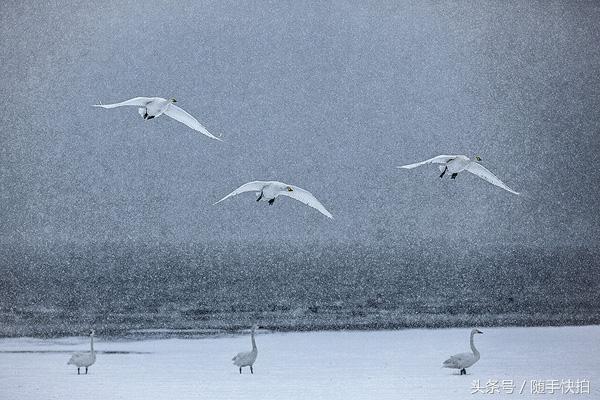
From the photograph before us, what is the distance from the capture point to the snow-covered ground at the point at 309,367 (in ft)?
17.6

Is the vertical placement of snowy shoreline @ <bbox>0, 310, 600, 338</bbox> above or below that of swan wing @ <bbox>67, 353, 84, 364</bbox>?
above

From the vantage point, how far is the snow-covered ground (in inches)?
212

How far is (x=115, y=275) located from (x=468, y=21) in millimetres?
11373

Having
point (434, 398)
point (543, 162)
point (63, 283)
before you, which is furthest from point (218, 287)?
point (543, 162)

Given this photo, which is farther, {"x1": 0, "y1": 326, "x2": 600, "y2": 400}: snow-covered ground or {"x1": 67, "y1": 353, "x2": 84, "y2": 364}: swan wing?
{"x1": 67, "y1": 353, "x2": 84, "y2": 364}: swan wing

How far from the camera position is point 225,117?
27984 millimetres

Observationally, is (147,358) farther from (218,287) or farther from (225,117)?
(225,117)

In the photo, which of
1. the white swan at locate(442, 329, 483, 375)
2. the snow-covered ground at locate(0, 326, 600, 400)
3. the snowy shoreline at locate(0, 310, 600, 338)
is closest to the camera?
the snow-covered ground at locate(0, 326, 600, 400)

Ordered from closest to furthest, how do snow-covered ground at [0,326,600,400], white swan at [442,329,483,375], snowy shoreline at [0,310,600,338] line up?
snow-covered ground at [0,326,600,400] → white swan at [442,329,483,375] → snowy shoreline at [0,310,600,338]

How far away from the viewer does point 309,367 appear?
19.5 ft

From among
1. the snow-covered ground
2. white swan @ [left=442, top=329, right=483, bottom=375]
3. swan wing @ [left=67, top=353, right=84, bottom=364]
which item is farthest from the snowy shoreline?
white swan @ [left=442, top=329, right=483, bottom=375]

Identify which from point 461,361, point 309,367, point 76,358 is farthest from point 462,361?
point 76,358

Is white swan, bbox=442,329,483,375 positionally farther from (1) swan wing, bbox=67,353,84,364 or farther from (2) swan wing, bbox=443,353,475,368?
(1) swan wing, bbox=67,353,84,364

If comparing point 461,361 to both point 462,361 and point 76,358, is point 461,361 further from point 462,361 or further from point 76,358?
point 76,358
